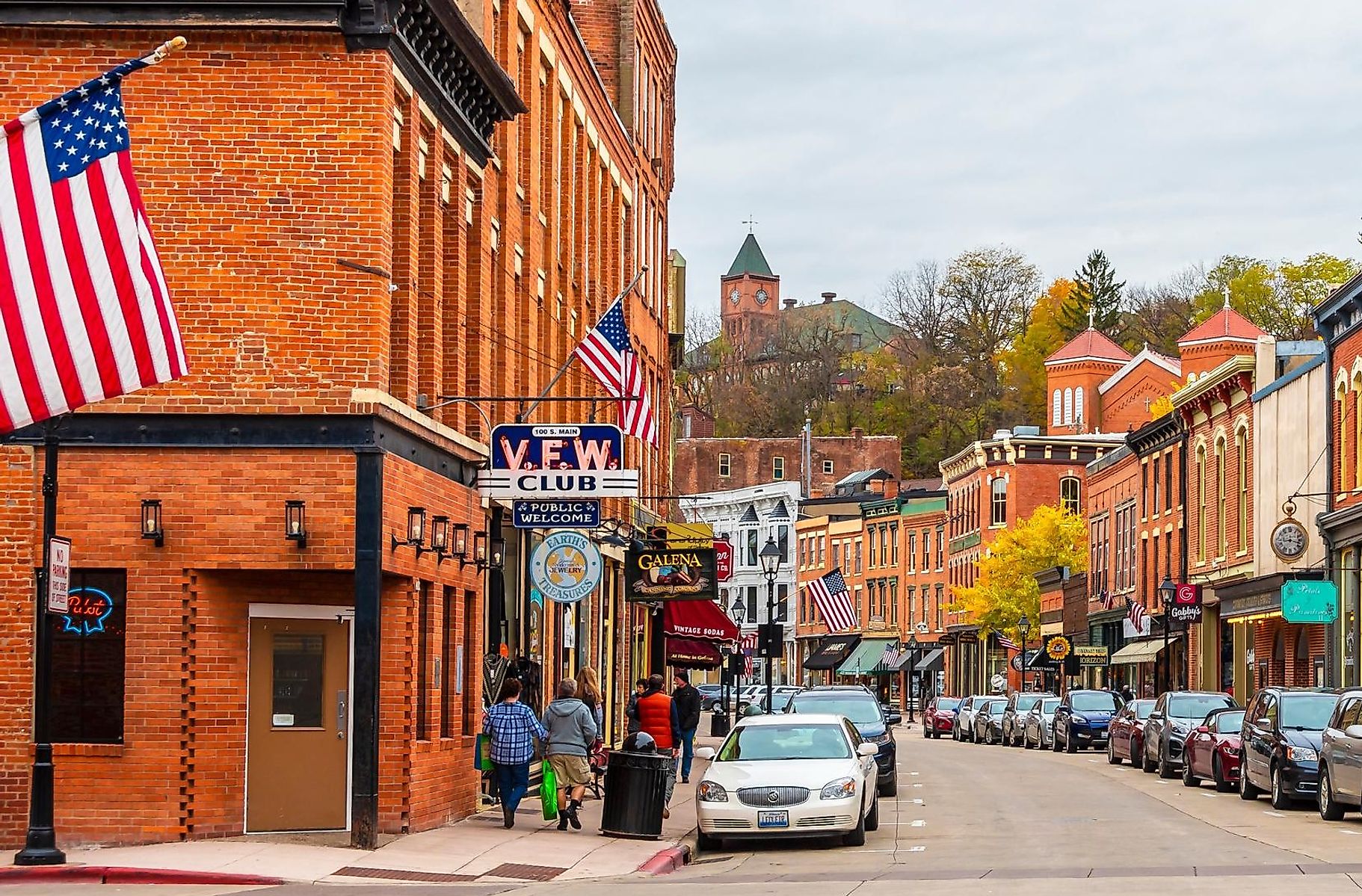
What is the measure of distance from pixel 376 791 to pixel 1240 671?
41.5 meters

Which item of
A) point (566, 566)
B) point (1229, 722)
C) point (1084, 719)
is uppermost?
point (566, 566)

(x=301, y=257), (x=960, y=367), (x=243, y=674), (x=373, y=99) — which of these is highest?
(x=960, y=367)

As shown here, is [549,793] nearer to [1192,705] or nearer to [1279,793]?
[1279,793]

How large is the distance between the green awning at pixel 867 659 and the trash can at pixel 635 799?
274 ft

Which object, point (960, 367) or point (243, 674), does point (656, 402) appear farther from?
point (960, 367)

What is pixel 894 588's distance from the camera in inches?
4259

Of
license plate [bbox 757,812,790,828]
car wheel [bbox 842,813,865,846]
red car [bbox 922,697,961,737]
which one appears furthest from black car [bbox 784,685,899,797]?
red car [bbox 922,697,961,737]

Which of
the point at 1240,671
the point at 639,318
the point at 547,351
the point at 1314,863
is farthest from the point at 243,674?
the point at 1240,671

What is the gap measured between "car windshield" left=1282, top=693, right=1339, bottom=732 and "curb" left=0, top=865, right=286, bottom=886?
1561 cm

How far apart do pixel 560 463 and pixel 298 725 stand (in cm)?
482

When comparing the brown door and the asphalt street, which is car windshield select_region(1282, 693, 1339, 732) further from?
the brown door

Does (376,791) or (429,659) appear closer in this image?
(376,791)

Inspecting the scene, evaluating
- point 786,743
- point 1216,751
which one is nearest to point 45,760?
point 786,743

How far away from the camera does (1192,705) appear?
125 feet
